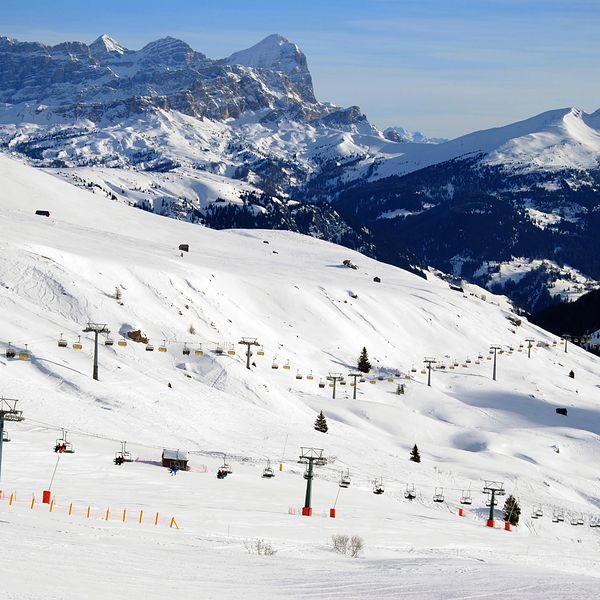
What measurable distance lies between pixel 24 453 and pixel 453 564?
94.6 ft

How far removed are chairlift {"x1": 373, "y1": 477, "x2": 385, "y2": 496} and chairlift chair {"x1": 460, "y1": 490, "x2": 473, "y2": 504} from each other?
5.56m

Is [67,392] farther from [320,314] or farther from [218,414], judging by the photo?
[320,314]

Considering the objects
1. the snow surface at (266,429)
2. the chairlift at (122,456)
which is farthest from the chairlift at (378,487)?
the chairlift at (122,456)

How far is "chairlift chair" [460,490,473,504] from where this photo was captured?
6631cm

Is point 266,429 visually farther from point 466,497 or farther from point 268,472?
point 466,497

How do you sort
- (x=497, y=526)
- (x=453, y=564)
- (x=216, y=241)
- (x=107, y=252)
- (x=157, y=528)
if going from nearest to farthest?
(x=453, y=564) → (x=157, y=528) → (x=497, y=526) → (x=107, y=252) → (x=216, y=241)

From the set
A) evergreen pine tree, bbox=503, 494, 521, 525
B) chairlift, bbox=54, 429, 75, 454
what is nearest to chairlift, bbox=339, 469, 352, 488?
evergreen pine tree, bbox=503, 494, 521, 525

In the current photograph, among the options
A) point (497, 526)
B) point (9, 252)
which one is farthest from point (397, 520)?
point (9, 252)

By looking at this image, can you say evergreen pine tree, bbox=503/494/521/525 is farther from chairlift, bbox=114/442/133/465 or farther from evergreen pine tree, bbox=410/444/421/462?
chairlift, bbox=114/442/133/465

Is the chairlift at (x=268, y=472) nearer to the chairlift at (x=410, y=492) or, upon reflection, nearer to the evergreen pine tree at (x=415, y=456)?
the chairlift at (x=410, y=492)

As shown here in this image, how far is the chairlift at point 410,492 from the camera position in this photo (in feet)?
207

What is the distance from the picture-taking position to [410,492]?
210 feet

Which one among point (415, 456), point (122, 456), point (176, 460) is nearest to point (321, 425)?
point (415, 456)

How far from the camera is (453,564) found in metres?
34.4
